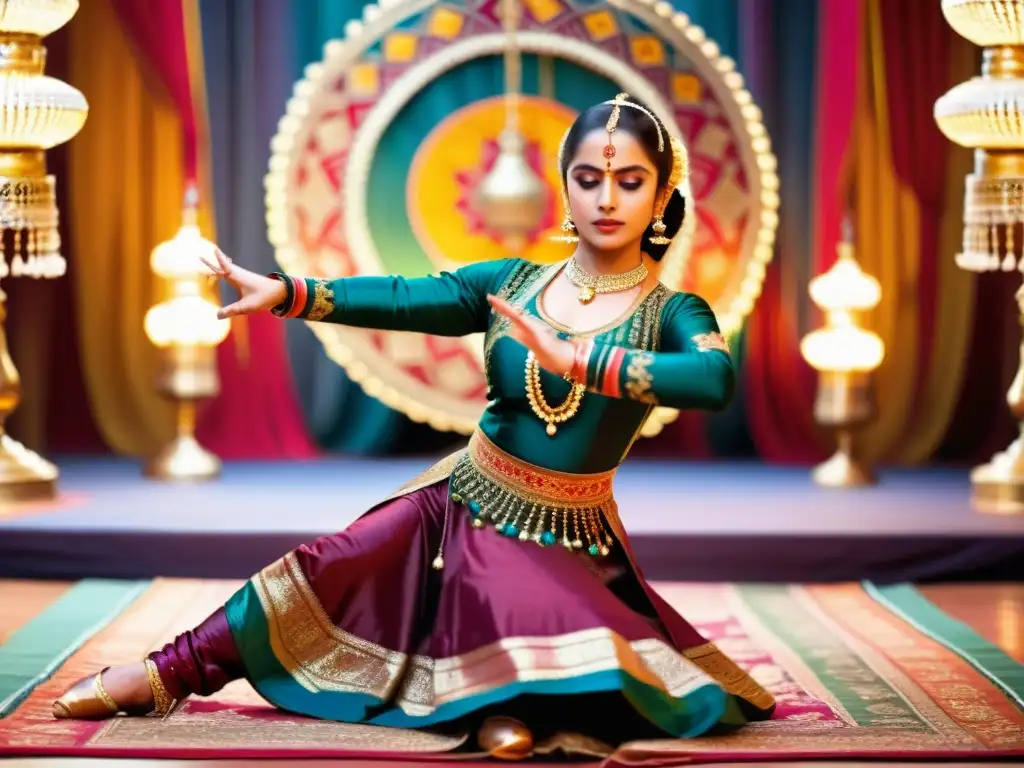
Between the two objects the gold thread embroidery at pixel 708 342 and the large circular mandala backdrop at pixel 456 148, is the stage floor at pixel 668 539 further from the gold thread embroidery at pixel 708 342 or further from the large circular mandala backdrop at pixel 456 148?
the gold thread embroidery at pixel 708 342

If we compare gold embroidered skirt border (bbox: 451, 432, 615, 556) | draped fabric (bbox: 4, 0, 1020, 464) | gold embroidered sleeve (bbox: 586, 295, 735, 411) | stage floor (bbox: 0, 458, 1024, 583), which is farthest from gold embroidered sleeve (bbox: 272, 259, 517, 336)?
draped fabric (bbox: 4, 0, 1020, 464)

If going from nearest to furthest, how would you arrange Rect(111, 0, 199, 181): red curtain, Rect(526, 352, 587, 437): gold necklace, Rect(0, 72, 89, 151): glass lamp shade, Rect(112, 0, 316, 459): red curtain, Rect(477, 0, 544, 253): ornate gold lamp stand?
Rect(526, 352, 587, 437): gold necklace → Rect(0, 72, 89, 151): glass lamp shade → Rect(477, 0, 544, 253): ornate gold lamp stand → Rect(111, 0, 199, 181): red curtain → Rect(112, 0, 316, 459): red curtain

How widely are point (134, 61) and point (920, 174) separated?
7.91 feet

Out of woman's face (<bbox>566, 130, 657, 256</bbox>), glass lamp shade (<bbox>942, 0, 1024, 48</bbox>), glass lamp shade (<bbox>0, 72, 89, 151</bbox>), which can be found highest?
glass lamp shade (<bbox>942, 0, 1024, 48</bbox>)

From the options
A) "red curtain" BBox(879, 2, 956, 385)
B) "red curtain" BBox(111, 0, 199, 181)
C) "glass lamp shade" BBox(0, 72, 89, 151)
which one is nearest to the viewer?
"glass lamp shade" BBox(0, 72, 89, 151)

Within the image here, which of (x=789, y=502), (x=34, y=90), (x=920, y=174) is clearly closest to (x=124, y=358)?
(x=34, y=90)

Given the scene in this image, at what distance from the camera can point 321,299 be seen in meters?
2.73

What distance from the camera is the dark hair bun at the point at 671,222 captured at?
2.72 metres

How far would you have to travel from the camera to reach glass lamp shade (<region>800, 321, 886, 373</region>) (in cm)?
480

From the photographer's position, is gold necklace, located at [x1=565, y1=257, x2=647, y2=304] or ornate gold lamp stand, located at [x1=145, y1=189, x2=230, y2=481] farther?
ornate gold lamp stand, located at [x1=145, y1=189, x2=230, y2=481]

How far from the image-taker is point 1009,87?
161 inches

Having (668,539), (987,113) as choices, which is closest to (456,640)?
(668,539)

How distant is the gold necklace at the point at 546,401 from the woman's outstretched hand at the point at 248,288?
40cm

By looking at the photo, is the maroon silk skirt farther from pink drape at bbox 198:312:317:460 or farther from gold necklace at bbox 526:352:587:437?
pink drape at bbox 198:312:317:460
